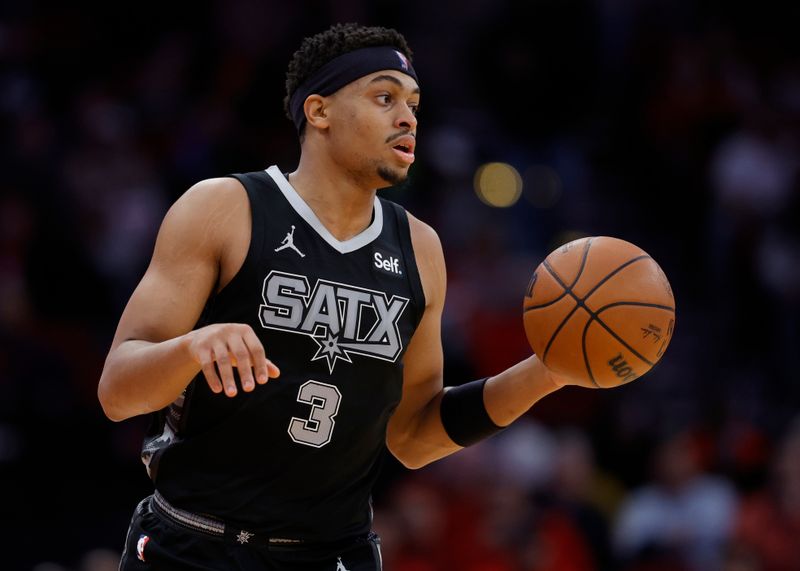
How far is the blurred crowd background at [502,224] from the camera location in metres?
8.73

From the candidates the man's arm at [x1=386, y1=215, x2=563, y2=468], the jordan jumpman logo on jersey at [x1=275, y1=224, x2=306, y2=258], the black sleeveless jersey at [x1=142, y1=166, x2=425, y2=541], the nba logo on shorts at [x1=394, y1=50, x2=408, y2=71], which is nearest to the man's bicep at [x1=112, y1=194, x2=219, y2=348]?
the black sleeveless jersey at [x1=142, y1=166, x2=425, y2=541]

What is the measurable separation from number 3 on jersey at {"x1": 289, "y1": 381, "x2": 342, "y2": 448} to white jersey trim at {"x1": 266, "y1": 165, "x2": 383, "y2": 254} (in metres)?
0.54

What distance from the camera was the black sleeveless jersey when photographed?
4320 millimetres

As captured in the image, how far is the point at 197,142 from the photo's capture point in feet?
35.2

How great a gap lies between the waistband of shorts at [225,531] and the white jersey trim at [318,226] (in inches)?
41.7

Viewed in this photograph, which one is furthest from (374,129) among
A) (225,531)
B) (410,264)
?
(225,531)

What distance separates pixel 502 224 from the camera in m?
11.5

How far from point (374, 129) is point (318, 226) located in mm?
420

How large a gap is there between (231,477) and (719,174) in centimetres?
852

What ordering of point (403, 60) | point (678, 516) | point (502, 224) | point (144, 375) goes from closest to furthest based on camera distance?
point (144, 375), point (403, 60), point (678, 516), point (502, 224)

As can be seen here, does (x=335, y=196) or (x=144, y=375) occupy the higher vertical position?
(x=335, y=196)

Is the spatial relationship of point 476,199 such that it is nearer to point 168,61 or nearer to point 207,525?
point 168,61

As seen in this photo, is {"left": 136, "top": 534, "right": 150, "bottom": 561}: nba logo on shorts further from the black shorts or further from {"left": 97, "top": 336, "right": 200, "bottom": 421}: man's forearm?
{"left": 97, "top": 336, "right": 200, "bottom": 421}: man's forearm

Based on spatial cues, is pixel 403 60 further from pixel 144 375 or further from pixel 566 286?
pixel 144 375
